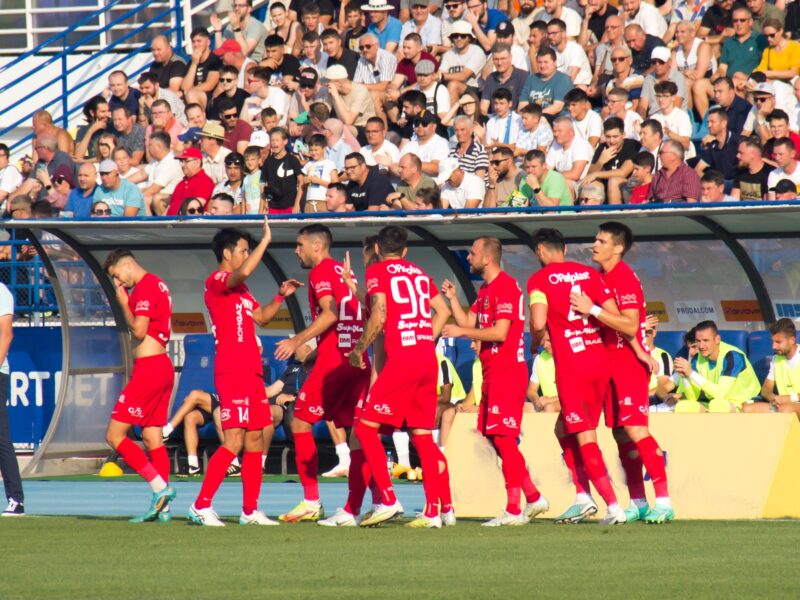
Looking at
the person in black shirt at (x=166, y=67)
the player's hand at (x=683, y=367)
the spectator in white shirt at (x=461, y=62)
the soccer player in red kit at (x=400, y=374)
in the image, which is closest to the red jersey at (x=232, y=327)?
the soccer player in red kit at (x=400, y=374)

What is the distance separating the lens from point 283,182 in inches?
730

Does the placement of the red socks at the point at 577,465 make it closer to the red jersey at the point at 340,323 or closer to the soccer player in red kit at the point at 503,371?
the soccer player in red kit at the point at 503,371

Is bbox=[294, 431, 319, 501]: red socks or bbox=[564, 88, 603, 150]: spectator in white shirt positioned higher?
bbox=[564, 88, 603, 150]: spectator in white shirt

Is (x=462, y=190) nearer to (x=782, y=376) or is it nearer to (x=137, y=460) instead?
(x=782, y=376)

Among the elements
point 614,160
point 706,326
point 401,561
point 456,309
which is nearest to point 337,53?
point 614,160

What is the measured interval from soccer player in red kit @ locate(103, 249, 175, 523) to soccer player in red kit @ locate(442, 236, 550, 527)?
7.99ft

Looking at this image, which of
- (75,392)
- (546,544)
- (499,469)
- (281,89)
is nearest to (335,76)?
(281,89)

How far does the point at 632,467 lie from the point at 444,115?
954 cm

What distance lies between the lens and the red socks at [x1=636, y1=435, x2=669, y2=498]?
1084 cm

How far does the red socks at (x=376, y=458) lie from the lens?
10.6 metres

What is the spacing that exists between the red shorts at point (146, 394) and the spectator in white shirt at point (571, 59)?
9469mm

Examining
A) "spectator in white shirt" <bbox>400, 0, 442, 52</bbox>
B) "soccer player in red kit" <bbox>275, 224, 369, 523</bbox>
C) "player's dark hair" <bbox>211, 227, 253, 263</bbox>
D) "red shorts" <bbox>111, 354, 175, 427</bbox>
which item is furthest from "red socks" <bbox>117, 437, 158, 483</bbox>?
"spectator in white shirt" <bbox>400, 0, 442, 52</bbox>

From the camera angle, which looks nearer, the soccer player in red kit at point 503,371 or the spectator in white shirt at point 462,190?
the soccer player in red kit at point 503,371

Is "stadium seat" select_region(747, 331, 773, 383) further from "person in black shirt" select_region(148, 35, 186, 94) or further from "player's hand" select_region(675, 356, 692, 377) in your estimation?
"person in black shirt" select_region(148, 35, 186, 94)
